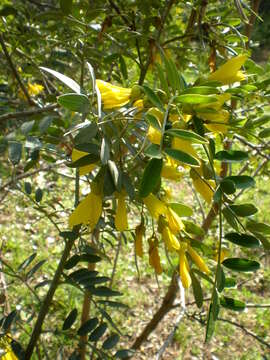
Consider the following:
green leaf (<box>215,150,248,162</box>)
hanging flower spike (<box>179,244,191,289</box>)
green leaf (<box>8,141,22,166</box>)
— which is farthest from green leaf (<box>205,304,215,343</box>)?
green leaf (<box>8,141,22,166</box>)

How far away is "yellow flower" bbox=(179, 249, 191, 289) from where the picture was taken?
1.82 ft

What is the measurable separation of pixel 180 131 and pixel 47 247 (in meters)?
1.94

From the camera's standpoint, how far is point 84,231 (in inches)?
29.0

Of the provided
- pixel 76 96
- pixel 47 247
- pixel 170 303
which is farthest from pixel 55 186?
pixel 76 96

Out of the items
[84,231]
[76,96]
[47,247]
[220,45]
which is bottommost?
[47,247]

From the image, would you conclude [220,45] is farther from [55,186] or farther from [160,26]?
[55,186]

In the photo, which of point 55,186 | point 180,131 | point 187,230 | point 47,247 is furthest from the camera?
point 55,186

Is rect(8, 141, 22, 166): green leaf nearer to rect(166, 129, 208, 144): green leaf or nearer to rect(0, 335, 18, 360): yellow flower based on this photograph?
rect(166, 129, 208, 144): green leaf

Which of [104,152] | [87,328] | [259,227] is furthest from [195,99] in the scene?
[87,328]

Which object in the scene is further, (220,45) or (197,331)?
(197,331)

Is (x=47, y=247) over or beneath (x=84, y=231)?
beneath

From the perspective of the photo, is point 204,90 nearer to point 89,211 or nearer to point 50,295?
point 89,211

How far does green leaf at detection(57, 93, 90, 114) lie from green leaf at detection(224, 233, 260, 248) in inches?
11.3

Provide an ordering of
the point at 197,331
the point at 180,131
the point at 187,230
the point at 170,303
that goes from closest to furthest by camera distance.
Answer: the point at 180,131 < the point at 187,230 < the point at 170,303 < the point at 197,331
